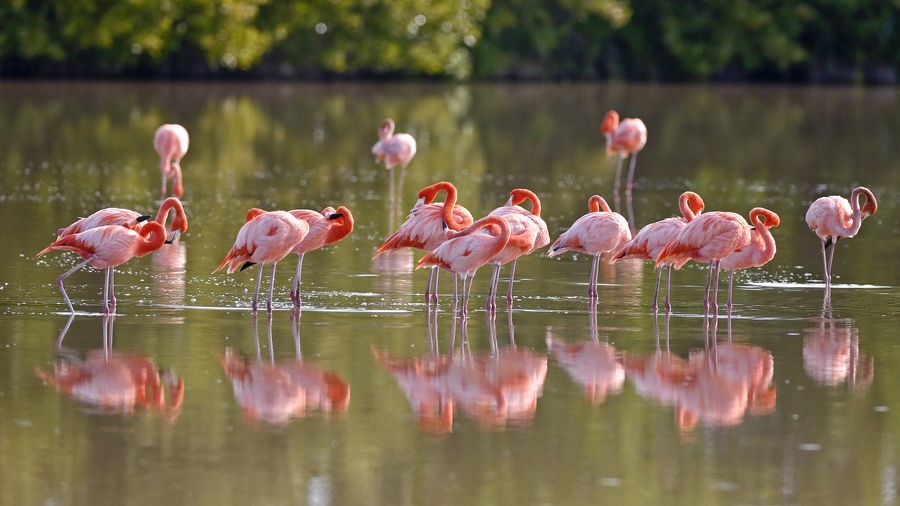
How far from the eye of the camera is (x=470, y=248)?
339 inches

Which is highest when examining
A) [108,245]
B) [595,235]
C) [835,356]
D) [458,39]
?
[458,39]

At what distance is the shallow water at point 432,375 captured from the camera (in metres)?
5.69

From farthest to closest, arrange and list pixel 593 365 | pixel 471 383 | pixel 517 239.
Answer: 1. pixel 517 239
2. pixel 593 365
3. pixel 471 383

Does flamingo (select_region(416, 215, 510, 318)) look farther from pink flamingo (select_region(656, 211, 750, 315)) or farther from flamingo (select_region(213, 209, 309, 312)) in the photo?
pink flamingo (select_region(656, 211, 750, 315))

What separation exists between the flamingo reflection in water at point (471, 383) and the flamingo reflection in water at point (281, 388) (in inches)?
12.5

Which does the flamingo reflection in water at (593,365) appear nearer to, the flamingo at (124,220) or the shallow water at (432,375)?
the shallow water at (432,375)

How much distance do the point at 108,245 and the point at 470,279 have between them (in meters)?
1.96

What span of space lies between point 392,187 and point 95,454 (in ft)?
31.1

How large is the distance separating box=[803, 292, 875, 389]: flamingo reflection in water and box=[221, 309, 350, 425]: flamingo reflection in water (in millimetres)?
2168

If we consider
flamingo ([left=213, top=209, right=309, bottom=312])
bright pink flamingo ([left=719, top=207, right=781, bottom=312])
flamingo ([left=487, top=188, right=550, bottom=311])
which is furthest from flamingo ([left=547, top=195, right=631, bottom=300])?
flamingo ([left=213, top=209, right=309, bottom=312])

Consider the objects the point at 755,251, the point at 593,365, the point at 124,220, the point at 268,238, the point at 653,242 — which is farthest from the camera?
the point at 124,220

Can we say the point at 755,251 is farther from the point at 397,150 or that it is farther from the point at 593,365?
the point at 397,150

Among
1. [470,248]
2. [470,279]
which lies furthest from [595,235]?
[470,248]

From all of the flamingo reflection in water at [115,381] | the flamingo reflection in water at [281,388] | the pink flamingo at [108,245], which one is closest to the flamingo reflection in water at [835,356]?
the flamingo reflection in water at [281,388]
